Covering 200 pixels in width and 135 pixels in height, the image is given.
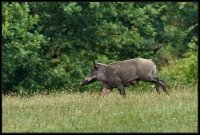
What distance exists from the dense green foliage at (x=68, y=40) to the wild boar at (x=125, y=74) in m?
6.59

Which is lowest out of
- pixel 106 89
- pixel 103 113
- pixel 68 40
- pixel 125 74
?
pixel 68 40

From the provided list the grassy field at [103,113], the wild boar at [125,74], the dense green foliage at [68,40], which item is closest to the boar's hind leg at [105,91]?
the wild boar at [125,74]

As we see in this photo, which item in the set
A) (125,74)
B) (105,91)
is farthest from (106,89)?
(125,74)

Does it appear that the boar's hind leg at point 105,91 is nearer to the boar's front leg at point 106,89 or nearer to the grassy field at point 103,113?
the boar's front leg at point 106,89

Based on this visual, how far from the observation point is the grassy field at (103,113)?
12234 millimetres

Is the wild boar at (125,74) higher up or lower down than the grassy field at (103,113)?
lower down

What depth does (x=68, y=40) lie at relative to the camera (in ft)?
87.2

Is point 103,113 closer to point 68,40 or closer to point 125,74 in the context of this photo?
point 125,74

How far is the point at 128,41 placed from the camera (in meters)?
26.5

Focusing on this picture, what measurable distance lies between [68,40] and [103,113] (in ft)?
43.8

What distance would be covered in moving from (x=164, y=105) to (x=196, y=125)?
6.31ft

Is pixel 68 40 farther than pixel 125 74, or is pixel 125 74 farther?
pixel 68 40

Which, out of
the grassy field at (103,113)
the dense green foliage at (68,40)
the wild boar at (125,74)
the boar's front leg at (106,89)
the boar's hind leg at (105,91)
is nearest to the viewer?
the grassy field at (103,113)

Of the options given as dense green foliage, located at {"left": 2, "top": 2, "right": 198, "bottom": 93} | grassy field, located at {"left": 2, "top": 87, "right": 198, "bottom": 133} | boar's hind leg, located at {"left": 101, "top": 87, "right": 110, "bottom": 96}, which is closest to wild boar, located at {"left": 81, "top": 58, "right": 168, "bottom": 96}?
boar's hind leg, located at {"left": 101, "top": 87, "right": 110, "bottom": 96}
